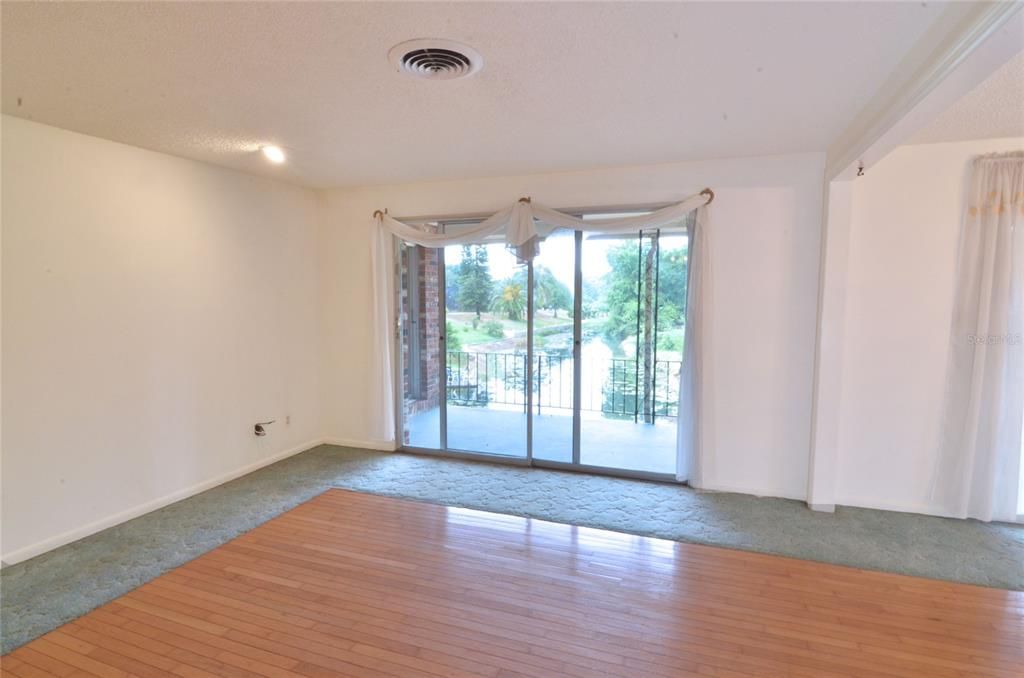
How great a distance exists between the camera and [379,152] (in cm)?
347

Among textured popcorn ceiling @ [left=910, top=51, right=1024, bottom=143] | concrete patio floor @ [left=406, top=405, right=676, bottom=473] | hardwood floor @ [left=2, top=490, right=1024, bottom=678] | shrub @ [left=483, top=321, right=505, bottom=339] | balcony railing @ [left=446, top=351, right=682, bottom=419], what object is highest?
textured popcorn ceiling @ [left=910, top=51, right=1024, bottom=143]

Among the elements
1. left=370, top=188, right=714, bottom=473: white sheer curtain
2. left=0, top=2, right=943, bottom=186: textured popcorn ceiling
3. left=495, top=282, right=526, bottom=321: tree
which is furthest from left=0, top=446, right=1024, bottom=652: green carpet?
left=0, top=2, right=943, bottom=186: textured popcorn ceiling

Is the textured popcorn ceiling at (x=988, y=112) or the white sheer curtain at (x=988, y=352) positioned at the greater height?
the textured popcorn ceiling at (x=988, y=112)

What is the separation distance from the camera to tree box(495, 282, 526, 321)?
4.36 m

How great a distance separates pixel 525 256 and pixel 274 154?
6.39ft

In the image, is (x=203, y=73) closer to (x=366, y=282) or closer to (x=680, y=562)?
(x=366, y=282)

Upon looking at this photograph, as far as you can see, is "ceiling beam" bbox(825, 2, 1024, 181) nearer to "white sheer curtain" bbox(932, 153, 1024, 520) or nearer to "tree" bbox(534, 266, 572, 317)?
"white sheer curtain" bbox(932, 153, 1024, 520)

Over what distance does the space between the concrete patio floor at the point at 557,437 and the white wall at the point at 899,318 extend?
49.8 inches

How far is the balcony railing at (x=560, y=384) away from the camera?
4117 mm

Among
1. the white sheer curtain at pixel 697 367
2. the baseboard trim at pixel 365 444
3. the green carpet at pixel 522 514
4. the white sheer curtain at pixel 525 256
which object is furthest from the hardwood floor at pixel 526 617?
the baseboard trim at pixel 365 444

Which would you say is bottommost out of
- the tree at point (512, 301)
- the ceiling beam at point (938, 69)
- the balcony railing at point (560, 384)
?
the balcony railing at point (560, 384)

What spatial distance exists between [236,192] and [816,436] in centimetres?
462

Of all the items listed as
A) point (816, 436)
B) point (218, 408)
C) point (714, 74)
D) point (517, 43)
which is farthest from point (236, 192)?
point (816, 436)

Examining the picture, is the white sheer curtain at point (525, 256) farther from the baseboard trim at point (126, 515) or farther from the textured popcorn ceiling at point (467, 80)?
→ the baseboard trim at point (126, 515)
